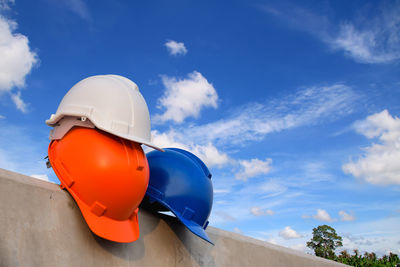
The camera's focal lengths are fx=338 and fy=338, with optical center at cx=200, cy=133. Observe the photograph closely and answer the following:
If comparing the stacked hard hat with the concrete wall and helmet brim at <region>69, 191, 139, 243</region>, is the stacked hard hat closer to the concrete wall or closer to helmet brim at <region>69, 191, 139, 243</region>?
helmet brim at <region>69, 191, 139, 243</region>

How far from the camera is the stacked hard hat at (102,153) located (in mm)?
3648

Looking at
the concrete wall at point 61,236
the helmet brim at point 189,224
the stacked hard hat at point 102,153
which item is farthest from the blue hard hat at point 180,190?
the stacked hard hat at point 102,153

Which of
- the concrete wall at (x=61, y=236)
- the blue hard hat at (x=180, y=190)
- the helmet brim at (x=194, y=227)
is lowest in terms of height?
the concrete wall at (x=61, y=236)

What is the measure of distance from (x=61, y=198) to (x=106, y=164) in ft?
2.11

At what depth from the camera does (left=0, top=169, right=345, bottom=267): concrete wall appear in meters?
3.12

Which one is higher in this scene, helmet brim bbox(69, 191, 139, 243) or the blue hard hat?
the blue hard hat

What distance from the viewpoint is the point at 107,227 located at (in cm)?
374

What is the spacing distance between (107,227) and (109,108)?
132 centimetres

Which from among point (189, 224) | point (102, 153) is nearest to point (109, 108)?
point (102, 153)

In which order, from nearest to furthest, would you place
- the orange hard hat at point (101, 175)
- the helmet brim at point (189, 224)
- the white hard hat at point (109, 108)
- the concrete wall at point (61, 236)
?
the concrete wall at point (61, 236), the orange hard hat at point (101, 175), the white hard hat at point (109, 108), the helmet brim at point (189, 224)

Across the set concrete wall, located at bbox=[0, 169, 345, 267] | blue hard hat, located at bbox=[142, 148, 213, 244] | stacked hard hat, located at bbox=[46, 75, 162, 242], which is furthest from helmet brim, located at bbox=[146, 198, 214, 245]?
stacked hard hat, located at bbox=[46, 75, 162, 242]

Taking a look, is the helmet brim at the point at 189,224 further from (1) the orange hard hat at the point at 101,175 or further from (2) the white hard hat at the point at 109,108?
(2) the white hard hat at the point at 109,108

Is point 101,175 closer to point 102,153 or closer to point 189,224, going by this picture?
point 102,153

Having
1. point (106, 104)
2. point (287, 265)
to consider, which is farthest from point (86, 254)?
point (287, 265)
